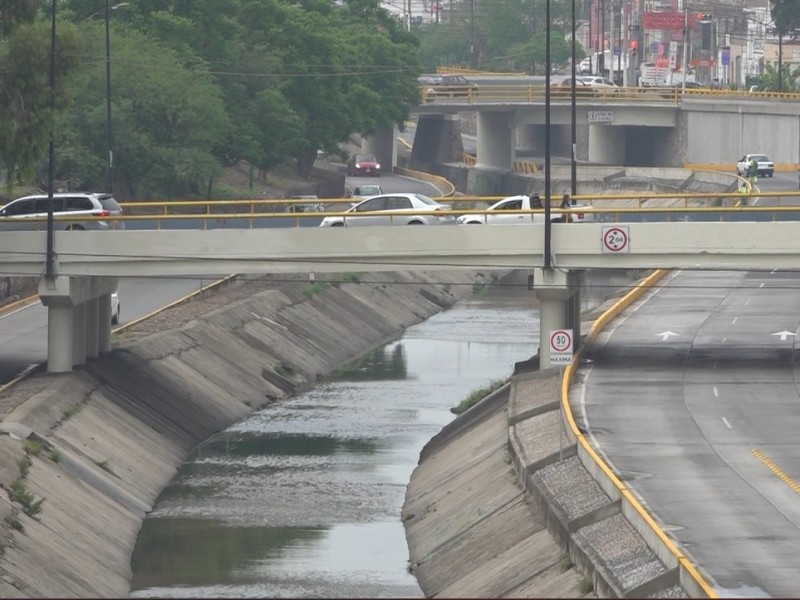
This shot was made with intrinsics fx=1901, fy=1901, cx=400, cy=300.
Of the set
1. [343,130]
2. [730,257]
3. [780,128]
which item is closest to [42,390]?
[730,257]

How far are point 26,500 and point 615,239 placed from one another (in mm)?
18118

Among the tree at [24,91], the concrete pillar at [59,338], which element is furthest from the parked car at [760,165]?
the tree at [24,91]

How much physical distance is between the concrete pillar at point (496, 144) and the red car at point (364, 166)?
7805 mm

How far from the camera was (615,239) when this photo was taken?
49.4m

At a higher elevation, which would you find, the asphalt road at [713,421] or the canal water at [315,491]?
the asphalt road at [713,421]

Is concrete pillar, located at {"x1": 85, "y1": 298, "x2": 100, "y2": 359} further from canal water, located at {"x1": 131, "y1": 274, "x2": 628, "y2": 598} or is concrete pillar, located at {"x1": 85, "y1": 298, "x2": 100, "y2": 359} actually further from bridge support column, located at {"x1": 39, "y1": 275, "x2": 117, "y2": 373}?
canal water, located at {"x1": 131, "y1": 274, "x2": 628, "y2": 598}

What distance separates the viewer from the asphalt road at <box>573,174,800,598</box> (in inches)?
1204

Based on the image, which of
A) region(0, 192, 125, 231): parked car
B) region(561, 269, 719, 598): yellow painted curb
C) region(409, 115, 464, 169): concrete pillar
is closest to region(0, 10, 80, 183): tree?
region(0, 192, 125, 231): parked car

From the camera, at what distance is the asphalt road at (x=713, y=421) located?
30578 mm

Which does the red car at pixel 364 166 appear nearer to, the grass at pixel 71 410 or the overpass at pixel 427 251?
the overpass at pixel 427 251

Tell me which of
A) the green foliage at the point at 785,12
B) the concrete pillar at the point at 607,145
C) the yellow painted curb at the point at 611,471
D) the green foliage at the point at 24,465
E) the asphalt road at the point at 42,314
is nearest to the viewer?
the yellow painted curb at the point at 611,471

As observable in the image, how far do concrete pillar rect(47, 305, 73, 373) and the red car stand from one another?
81480 millimetres

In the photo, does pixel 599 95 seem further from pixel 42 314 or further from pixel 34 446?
pixel 34 446

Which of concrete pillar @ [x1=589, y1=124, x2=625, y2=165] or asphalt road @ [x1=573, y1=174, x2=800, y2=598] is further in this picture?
concrete pillar @ [x1=589, y1=124, x2=625, y2=165]
